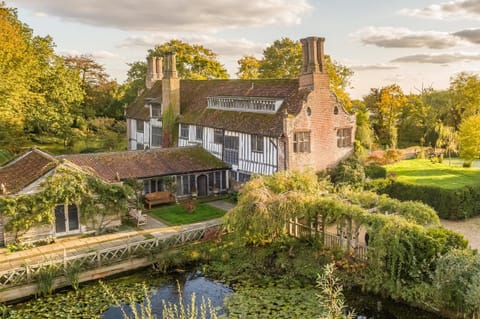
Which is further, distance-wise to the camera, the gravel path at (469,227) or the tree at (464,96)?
the tree at (464,96)

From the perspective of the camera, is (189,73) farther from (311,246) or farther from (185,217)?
(311,246)

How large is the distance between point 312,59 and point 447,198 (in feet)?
34.0

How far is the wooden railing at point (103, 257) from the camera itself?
14.9 m

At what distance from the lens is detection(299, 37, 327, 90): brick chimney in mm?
24188

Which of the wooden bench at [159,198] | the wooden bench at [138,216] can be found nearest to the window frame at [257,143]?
the wooden bench at [159,198]

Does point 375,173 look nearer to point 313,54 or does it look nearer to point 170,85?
point 313,54

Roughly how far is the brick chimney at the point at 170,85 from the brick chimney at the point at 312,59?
1179cm

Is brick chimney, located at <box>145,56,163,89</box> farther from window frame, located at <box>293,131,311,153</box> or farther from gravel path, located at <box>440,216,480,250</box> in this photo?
gravel path, located at <box>440,216,480,250</box>

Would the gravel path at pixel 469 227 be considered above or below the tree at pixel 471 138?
below

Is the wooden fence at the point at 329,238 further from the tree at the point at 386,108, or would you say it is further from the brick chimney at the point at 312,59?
the tree at the point at 386,108

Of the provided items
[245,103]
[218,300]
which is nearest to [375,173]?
[245,103]

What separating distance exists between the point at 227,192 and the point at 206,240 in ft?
28.7

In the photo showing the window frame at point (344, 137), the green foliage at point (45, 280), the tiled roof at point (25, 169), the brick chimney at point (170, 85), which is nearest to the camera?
the green foliage at point (45, 280)

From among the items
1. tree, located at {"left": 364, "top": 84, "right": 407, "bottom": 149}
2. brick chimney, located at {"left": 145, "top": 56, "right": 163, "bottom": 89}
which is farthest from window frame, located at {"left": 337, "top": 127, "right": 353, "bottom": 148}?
brick chimney, located at {"left": 145, "top": 56, "right": 163, "bottom": 89}
